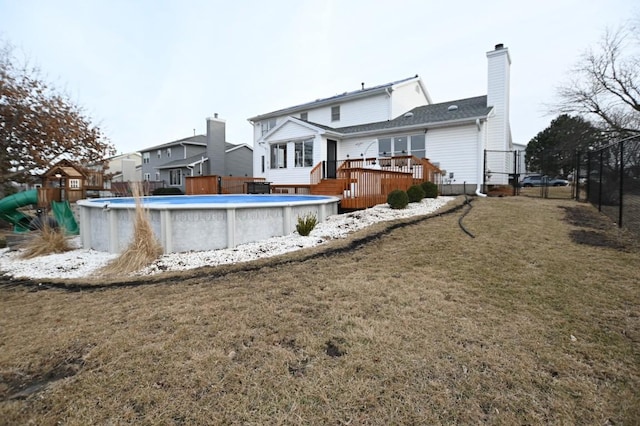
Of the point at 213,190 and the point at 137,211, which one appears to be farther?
the point at 213,190

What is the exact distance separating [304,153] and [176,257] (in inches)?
488

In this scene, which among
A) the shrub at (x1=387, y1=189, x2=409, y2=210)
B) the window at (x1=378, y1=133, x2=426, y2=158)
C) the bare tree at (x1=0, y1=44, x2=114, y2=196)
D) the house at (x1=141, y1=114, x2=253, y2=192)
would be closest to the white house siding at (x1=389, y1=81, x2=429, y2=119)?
Answer: the window at (x1=378, y1=133, x2=426, y2=158)

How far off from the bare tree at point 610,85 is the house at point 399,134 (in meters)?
7.37

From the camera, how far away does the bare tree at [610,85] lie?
61.4 ft

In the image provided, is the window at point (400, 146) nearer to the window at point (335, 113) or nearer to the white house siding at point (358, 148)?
the white house siding at point (358, 148)

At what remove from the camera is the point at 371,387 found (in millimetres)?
2209

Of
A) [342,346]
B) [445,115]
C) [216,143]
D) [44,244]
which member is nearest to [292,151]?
[445,115]

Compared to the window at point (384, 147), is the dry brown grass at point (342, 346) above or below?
below

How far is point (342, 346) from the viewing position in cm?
272

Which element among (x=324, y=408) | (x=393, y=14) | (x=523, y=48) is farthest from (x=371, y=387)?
(x=523, y=48)

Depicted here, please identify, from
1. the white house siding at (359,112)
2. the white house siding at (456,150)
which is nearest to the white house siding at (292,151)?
the white house siding at (359,112)

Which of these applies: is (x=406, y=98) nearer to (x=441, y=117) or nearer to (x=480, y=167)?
(x=441, y=117)

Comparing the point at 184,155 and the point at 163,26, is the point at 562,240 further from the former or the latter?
the point at 184,155

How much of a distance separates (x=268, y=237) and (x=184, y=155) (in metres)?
27.2
